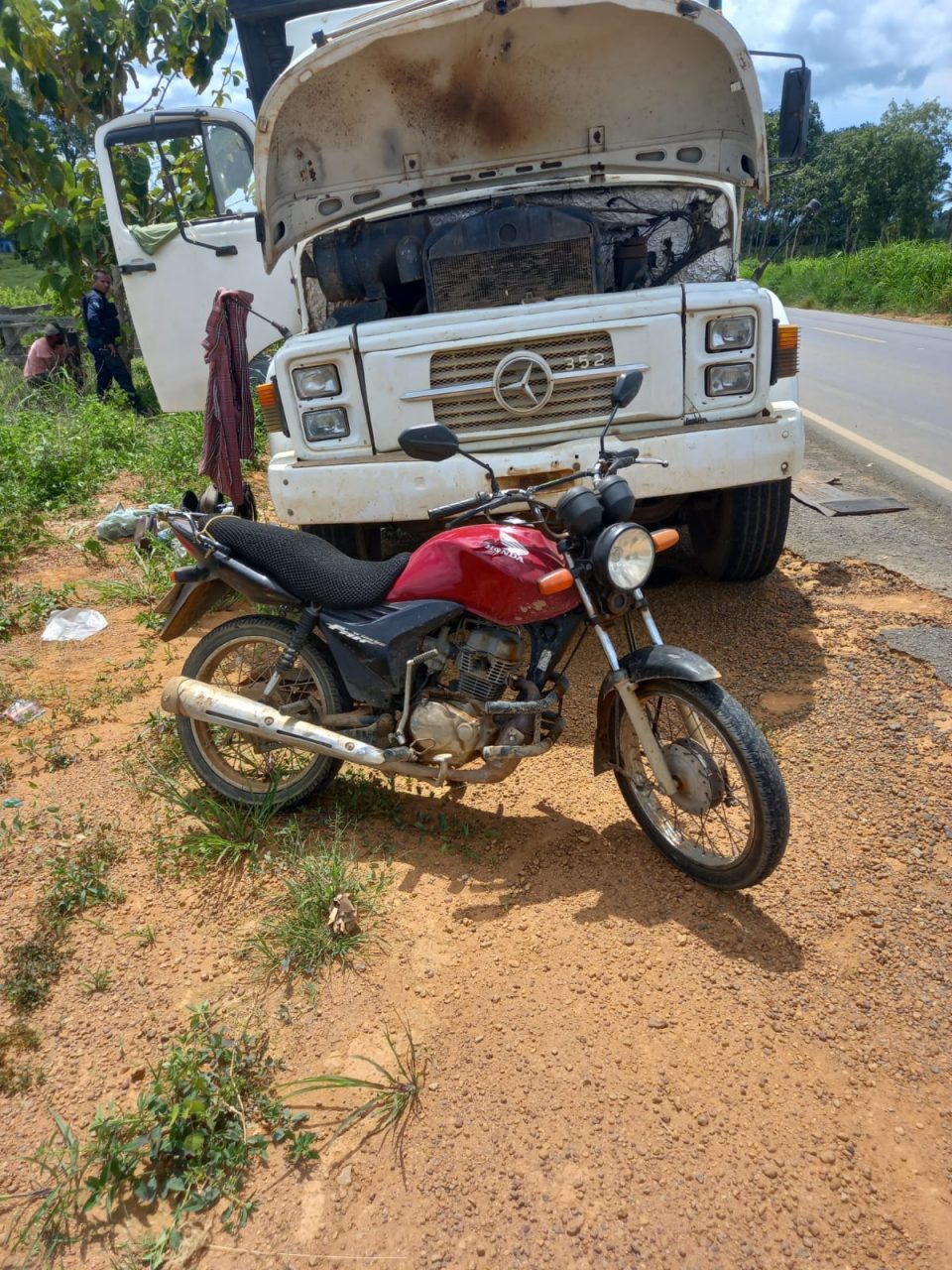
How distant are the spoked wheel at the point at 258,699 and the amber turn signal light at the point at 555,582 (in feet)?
2.97

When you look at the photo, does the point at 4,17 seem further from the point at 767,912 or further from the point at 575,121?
the point at 767,912

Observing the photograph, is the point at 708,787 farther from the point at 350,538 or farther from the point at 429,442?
the point at 350,538

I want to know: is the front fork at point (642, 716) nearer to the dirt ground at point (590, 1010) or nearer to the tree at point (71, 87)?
the dirt ground at point (590, 1010)

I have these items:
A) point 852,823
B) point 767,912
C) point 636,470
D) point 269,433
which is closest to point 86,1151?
point 767,912

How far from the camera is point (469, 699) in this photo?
8.91 ft

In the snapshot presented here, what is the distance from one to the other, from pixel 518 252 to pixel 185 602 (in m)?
2.34

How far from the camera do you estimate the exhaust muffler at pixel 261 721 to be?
108 inches

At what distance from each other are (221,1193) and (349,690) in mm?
1464

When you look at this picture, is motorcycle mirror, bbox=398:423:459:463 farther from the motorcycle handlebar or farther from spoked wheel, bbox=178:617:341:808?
spoked wheel, bbox=178:617:341:808

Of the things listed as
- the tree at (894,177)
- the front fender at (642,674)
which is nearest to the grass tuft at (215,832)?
the front fender at (642,674)

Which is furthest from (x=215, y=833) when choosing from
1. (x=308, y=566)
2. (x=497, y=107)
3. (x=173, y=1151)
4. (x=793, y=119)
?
(x=793, y=119)

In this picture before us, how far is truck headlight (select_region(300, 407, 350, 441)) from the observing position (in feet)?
12.0

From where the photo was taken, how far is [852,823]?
107 inches

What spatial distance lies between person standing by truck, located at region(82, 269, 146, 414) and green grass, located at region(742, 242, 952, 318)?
720 inches
